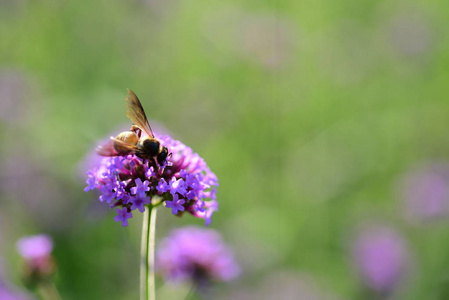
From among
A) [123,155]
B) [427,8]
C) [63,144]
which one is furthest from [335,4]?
[123,155]

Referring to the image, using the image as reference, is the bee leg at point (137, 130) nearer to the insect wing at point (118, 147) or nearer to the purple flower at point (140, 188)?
the insect wing at point (118, 147)

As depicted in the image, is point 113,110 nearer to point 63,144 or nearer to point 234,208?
point 63,144

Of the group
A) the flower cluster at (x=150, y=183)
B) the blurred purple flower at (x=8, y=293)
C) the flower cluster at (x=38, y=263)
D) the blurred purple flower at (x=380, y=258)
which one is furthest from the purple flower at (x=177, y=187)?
the blurred purple flower at (x=380, y=258)

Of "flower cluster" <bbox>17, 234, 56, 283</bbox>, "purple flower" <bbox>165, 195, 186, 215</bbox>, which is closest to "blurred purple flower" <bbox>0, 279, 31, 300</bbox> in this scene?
"flower cluster" <bbox>17, 234, 56, 283</bbox>

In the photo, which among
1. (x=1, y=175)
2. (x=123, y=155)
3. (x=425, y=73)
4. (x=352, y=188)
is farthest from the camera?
(x=425, y=73)

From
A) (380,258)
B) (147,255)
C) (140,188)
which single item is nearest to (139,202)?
(140,188)

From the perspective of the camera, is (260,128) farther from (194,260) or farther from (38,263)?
(38,263)
